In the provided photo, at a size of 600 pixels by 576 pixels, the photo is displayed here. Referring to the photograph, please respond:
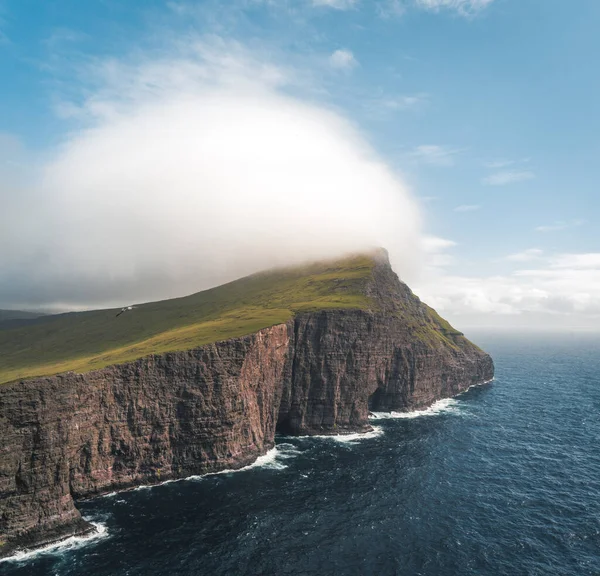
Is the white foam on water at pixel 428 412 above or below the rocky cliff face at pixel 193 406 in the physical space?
below

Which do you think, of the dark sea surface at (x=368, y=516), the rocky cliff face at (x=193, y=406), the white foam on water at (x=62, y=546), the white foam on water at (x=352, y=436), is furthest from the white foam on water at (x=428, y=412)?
the white foam on water at (x=62, y=546)

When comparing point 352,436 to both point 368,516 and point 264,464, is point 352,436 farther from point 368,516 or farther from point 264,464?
point 368,516

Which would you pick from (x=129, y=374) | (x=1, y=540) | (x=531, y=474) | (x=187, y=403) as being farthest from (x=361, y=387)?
(x=1, y=540)

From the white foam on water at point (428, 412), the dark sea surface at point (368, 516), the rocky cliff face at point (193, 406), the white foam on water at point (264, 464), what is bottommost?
the dark sea surface at point (368, 516)

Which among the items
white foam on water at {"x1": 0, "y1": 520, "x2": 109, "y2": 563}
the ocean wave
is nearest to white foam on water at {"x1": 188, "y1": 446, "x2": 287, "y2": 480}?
the ocean wave

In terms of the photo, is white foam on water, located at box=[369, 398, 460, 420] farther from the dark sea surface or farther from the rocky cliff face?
the dark sea surface

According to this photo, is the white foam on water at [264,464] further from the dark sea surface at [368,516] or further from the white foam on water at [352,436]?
the white foam on water at [352,436]

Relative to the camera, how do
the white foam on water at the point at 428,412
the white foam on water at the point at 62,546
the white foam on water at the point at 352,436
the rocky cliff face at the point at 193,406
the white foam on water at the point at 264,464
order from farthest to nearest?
the white foam on water at the point at 428,412, the white foam on water at the point at 352,436, the white foam on water at the point at 264,464, the rocky cliff face at the point at 193,406, the white foam on water at the point at 62,546
